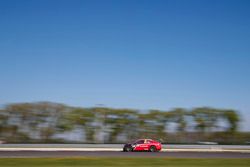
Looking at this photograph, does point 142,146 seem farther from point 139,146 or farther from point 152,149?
point 152,149

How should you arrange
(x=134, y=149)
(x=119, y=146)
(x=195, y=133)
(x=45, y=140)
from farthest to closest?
(x=195, y=133), (x=45, y=140), (x=119, y=146), (x=134, y=149)

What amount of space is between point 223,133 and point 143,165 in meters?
41.0

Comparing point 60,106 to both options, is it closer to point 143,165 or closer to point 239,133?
point 239,133

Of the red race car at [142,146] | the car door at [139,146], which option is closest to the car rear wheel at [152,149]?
the red race car at [142,146]

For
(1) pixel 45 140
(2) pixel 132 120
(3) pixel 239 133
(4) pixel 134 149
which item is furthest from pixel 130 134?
(4) pixel 134 149

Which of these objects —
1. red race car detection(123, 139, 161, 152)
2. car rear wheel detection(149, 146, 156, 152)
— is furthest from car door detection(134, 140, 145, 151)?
car rear wheel detection(149, 146, 156, 152)

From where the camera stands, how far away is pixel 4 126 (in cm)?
5553

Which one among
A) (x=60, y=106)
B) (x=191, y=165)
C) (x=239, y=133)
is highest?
(x=60, y=106)

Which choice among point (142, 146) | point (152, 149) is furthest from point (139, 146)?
point (152, 149)

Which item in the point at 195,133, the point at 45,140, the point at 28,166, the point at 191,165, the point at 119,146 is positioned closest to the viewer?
the point at 28,166

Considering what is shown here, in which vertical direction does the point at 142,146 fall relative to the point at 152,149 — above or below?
above

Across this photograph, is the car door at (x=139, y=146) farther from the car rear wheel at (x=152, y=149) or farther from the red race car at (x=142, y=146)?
the car rear wheel at (x=152, y=149)

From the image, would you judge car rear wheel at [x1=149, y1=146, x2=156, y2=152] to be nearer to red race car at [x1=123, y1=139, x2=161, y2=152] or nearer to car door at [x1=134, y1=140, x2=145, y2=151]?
red race car at [x1=123, y1=139, x2=161, y2=152]

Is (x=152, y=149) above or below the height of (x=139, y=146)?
below
